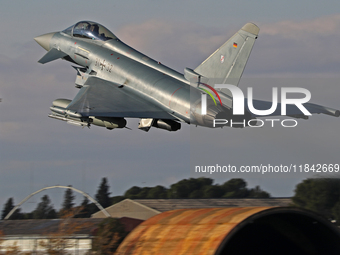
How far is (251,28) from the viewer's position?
28.3 metres

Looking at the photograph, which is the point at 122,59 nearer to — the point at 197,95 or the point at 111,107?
the point at 111,107

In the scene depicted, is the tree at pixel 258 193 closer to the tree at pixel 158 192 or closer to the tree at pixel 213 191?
the tree at pixel 213 191

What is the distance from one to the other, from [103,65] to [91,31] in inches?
128

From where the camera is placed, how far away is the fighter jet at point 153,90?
2695cm

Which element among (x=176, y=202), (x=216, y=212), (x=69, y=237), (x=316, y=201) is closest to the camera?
(x=216, y=212)

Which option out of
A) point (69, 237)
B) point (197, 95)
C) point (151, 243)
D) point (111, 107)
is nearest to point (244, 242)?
point (151, 243)

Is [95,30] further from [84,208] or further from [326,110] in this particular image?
[84,208]

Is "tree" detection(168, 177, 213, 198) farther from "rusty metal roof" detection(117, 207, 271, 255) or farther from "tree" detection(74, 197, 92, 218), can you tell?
"rusty metal roof" detection(117, 207, 271, 255)

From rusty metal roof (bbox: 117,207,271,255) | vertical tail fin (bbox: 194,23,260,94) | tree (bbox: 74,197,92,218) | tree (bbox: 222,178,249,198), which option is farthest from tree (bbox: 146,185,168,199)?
rusty metal roof (bbox: 117,207,271,255)

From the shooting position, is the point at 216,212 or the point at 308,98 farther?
the point at 308,98

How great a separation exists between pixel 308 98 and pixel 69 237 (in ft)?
52.0

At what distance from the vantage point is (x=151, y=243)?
16266 millimetres

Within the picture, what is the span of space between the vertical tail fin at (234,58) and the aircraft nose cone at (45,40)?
537 inches

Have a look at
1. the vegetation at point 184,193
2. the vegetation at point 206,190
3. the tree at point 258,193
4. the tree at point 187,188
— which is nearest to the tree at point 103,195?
the vegetation at point 184,193
